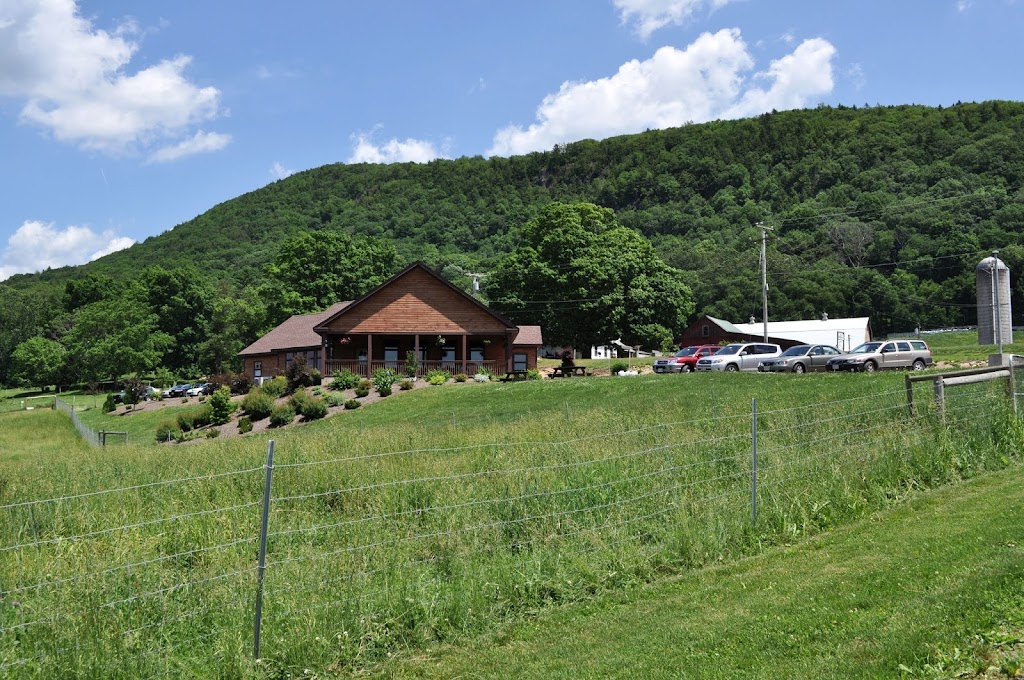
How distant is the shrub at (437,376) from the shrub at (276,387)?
7.60 metres

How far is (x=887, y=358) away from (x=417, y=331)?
2646 cm

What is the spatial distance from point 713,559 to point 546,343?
Answer: 2581 inches

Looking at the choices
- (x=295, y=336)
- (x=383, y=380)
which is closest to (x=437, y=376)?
(x=383, y=380)

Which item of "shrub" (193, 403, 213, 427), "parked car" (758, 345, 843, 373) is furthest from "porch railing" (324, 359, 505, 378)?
"parked car" (758, 345, 843, 373)

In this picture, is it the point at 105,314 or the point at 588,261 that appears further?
the point at 105,314

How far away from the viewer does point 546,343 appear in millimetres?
73438

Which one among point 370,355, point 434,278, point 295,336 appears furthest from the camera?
point 295,336

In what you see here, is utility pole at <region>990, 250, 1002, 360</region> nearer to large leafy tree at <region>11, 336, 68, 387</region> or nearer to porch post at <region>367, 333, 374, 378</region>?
porch post at <region>367, 333, 374, 378</region>

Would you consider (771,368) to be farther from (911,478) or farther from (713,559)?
(713,559)

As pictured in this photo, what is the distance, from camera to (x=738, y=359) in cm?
3750

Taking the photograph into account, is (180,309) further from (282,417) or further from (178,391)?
(282,417)

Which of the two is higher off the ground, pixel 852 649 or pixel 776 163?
pixel 776 163

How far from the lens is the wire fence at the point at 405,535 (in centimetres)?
566

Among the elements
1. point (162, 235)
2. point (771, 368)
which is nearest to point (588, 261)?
point (771, 368)
